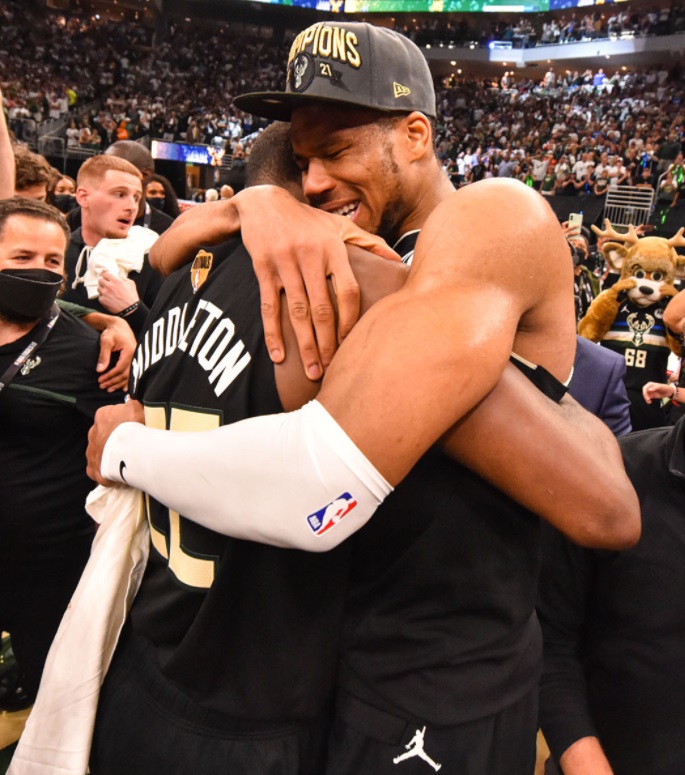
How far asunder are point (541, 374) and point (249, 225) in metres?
0.49

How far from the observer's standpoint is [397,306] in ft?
2.68

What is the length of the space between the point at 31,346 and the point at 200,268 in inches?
52.9

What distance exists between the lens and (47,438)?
2.29m

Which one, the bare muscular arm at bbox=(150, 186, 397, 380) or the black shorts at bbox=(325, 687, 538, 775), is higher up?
the bare muscular arm at bbox=(150, 186, 397, 380)

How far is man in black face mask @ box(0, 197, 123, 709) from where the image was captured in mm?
2172

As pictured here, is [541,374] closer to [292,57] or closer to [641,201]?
[292,57]

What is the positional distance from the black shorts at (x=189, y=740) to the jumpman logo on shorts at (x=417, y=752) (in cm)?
13

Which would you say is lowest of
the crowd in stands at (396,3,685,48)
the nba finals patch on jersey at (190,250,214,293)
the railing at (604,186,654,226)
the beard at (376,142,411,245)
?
the railing at (604,186,654,226)

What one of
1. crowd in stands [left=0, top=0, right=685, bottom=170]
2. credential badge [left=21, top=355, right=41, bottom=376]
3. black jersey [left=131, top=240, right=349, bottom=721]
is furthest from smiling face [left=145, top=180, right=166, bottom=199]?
crowd in stands [left=0, top=0, right=685, bottom=170]

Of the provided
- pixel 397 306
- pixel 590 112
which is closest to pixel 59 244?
pixel 397 306

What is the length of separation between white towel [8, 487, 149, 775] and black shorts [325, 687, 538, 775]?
404mm

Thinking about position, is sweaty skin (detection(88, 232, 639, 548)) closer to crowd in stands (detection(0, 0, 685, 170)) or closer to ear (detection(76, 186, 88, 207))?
ear (detection(76, 186, 88, 207))

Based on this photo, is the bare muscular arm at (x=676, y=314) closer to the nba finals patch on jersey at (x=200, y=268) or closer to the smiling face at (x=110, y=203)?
the smiling face at (x=110, y=203)

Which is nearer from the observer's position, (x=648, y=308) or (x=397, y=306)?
(x=397, y=306)
